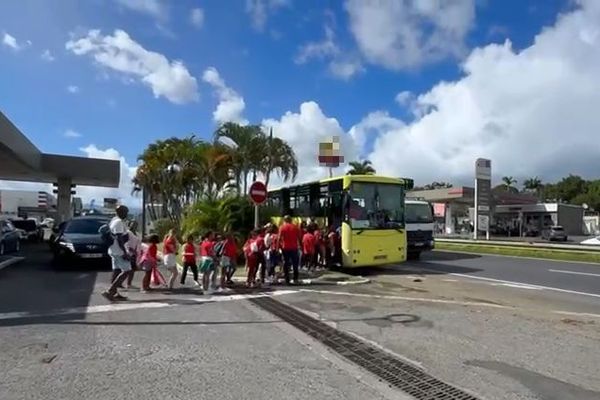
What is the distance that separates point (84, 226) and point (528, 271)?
15038 mm

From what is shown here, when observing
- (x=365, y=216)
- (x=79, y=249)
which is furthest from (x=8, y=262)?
(x=365, y=216)

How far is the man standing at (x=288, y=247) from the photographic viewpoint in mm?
14328

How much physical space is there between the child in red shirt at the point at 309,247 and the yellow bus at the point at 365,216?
0.99 meters

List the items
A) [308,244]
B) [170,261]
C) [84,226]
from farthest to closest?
[84,226]
[308,244]
[170,261]

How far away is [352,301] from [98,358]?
597cm

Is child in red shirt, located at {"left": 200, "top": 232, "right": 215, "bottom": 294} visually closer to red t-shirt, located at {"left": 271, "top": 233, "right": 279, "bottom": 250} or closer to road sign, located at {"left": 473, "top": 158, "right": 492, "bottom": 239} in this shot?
red t-shirt, located at {"left": 271, "top": 233, "right": 279, "bottom": 250}

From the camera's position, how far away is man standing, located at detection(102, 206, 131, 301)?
11.1 metres

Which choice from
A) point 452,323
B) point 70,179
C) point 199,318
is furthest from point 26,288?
point 70,179

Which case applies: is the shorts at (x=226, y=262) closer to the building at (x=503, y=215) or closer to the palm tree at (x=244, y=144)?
the palm tree at (x=244, y=144)

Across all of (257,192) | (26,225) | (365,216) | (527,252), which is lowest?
(527,252)

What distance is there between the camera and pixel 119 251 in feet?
36.8

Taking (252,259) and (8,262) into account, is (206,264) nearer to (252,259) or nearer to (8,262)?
(252,259)

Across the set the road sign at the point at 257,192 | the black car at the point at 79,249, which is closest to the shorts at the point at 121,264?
the road sign at the point at 257,192

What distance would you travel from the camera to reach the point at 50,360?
6.48m
